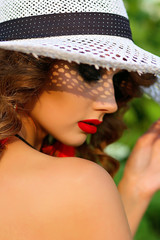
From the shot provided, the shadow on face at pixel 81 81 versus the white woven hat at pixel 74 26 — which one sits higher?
the white woven hat at pixel 74 26

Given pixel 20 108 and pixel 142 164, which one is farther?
pixel 142 164

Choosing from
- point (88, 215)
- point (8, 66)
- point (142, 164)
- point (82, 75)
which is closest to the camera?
point (88, 215)

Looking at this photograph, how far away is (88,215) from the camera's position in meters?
1.00

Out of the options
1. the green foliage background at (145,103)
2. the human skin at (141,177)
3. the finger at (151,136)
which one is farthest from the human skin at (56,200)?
the green foliage background at (145,103)

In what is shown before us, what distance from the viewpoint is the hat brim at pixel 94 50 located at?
3.47ft

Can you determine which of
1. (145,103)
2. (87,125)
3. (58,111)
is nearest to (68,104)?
(58,111)

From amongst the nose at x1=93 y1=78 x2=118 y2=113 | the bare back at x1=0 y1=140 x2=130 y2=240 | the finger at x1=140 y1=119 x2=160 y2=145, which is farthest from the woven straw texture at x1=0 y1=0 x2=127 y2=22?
the finger at x1=140 y1=119 x2=160 y2=145

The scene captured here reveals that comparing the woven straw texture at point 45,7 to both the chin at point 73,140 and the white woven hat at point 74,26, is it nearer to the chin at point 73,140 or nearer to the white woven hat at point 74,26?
the white woven hat at point 74,26

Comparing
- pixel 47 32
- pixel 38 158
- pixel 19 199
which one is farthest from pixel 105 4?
pixel 19 199

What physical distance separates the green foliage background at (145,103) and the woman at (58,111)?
72.1 inches

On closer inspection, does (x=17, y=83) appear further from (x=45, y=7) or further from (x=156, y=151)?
(x=156, y=151)

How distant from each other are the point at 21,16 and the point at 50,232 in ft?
2.61

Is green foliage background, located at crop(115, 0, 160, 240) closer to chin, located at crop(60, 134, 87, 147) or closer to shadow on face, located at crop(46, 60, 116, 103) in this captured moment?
chin, located at crop(60, 134, 87, 147)

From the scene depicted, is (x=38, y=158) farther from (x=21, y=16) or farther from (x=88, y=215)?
(x=21, y=16)
